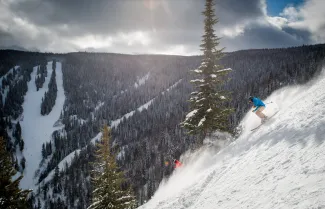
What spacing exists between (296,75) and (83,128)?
15503cm

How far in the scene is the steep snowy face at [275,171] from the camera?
214 inches

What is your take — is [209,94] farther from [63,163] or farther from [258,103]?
[63,163]

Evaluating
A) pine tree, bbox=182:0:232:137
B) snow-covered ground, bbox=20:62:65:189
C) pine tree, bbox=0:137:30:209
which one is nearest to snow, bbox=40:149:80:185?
snow-covered ground, bbox=20:62:65:189

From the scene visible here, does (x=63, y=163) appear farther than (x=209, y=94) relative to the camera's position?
Yes

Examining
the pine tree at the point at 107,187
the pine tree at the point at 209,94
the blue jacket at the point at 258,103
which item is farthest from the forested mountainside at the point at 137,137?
the pine tree at the point at 107,187

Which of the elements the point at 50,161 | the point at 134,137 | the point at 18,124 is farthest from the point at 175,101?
the point at 18,124

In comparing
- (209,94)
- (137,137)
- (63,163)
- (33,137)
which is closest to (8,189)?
(209,94)

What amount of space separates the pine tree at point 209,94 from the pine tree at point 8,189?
11955mm

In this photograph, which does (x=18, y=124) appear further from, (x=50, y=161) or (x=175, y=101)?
(x=175, y=101)

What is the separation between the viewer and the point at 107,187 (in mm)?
13039

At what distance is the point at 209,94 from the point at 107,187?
31.7 ft

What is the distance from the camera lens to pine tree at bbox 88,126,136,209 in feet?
42.5

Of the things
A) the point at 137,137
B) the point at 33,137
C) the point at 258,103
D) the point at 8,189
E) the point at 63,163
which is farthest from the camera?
the point at 33,137

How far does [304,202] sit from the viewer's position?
4867 millimetres
